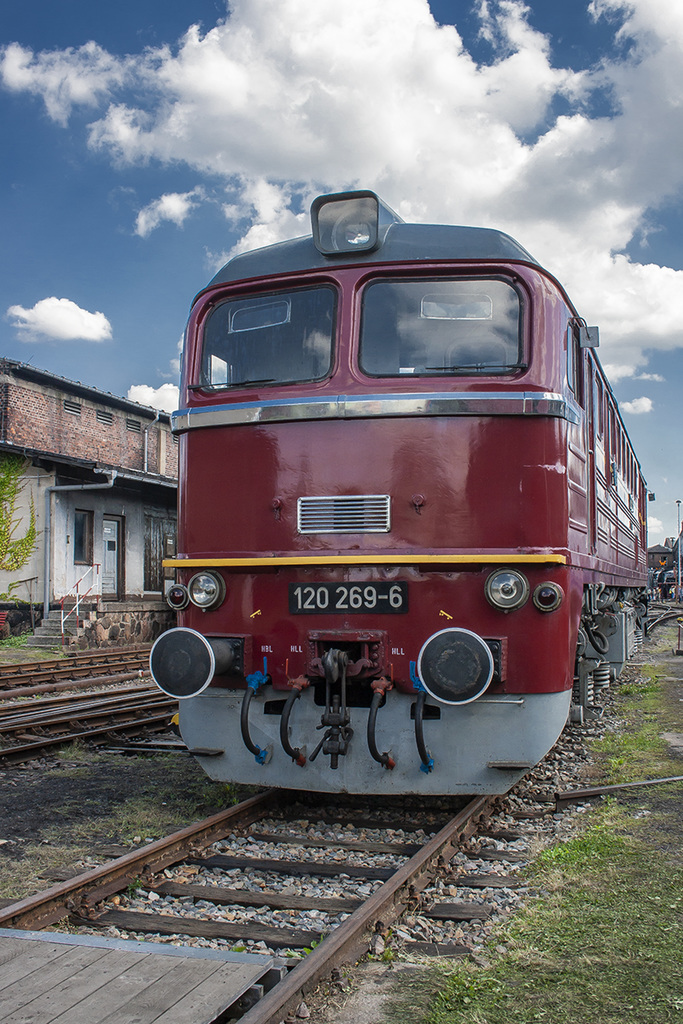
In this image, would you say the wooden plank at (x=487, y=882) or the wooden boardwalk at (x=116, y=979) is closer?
the wooden boardwalk at (x=116, y=979)

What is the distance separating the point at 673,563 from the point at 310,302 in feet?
267

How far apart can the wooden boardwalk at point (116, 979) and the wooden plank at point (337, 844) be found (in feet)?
5.20

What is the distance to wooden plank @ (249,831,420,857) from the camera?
4.75m

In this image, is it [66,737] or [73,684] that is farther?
[73,684]

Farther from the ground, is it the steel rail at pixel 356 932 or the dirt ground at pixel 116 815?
the steel rail at pixel 356 932

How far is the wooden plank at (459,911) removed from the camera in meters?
3.79

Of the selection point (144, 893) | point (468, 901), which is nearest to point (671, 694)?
point (468, 901)

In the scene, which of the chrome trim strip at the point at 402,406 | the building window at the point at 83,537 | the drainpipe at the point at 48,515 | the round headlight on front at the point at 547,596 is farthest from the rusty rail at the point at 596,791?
the building window at the point at 83,537

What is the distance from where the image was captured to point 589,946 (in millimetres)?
3480

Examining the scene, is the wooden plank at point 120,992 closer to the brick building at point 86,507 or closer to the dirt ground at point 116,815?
the dirt ground at point 116,815

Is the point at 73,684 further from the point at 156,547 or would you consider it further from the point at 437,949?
the point at 156,547

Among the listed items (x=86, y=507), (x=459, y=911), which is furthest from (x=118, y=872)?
(x=86, y=507)

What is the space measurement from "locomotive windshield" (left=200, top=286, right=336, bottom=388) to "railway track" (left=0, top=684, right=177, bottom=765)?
12.7 ft

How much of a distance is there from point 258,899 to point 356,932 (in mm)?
689
